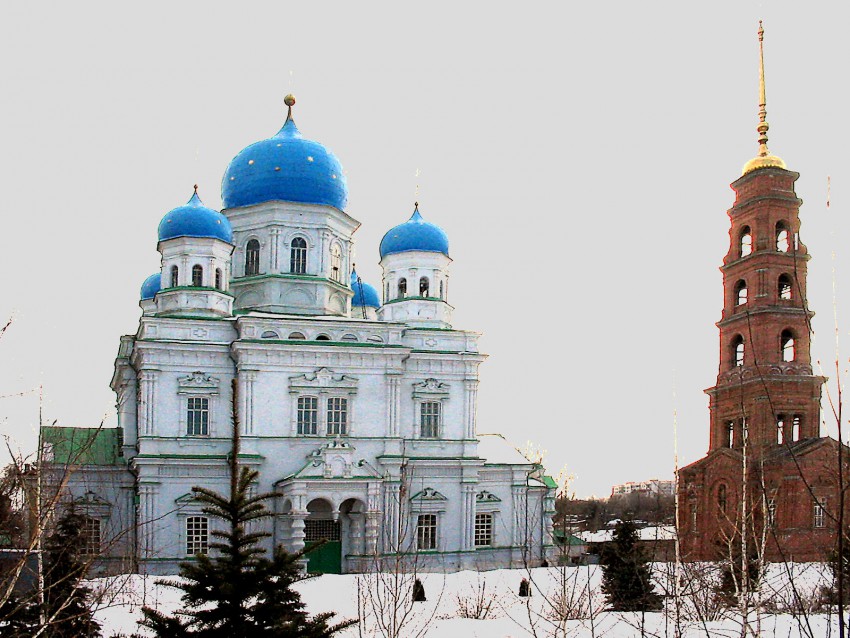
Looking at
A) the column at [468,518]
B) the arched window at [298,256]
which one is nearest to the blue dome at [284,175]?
the arched window at [298,256]

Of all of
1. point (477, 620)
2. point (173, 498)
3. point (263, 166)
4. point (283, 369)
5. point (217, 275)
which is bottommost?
point (477, 620)

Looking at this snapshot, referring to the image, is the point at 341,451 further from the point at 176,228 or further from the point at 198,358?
the point at 176,228

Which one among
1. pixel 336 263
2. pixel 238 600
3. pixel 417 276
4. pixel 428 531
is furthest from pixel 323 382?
pixel 238 600

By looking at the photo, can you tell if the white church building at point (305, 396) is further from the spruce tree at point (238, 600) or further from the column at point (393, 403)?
the spruce tree at point (238, 600)

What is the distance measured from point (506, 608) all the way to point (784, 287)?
20568mm

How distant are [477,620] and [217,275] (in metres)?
17.9

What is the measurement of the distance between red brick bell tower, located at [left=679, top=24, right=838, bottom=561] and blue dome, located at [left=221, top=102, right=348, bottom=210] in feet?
53.0

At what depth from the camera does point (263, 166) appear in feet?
122

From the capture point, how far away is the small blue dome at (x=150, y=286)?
44.0 meters

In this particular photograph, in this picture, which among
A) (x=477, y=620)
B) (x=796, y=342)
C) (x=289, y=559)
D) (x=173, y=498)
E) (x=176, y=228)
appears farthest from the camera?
(x=796, y=342)

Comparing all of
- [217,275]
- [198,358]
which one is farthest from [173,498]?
[217,275]

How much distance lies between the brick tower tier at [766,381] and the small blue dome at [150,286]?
2448 cm

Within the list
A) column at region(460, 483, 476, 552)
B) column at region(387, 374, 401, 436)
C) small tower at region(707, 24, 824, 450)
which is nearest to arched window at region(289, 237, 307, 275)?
column at region(387, 374, 401, 436)

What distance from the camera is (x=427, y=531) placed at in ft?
112
